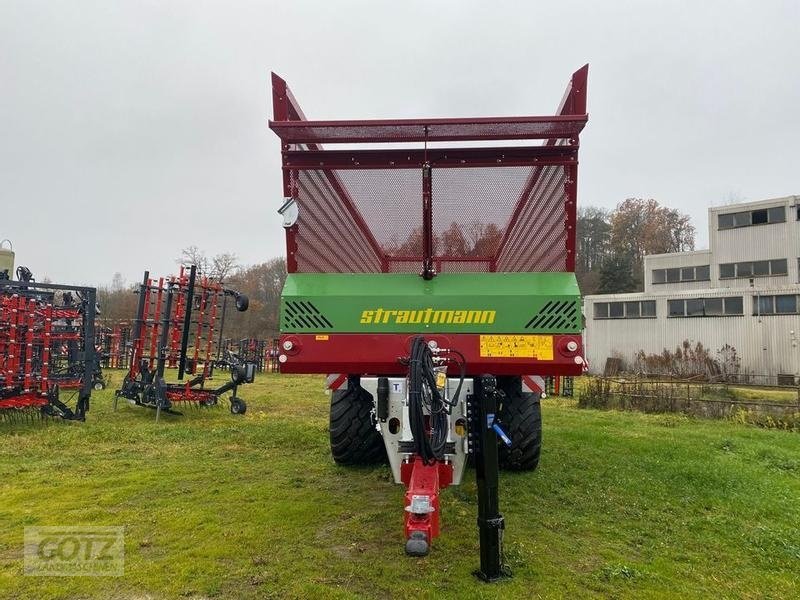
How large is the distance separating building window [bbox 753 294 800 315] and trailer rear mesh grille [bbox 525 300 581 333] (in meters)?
23.7

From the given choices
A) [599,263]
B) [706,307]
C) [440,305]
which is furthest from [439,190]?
[599,263]

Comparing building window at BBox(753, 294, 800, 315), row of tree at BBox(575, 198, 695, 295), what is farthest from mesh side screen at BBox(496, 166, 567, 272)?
row of tree at BBox(575, 198, 695, 295)

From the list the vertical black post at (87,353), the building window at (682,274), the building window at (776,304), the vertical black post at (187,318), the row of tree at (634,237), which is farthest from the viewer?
the row of tree at (634,237)

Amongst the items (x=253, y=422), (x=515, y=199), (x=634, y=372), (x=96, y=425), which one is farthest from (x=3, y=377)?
(x=634, y=372)

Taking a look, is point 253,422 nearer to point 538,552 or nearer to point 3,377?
point 3,377

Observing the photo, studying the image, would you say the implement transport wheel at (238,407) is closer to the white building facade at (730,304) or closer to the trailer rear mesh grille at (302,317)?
the trailer rear mesh grille at (302,317)

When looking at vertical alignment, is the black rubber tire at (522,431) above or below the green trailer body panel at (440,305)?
below

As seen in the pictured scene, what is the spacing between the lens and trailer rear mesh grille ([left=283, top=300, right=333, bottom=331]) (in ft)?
12.8

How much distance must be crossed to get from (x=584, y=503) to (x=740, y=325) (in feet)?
73.6

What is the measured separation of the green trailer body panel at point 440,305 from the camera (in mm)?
3760

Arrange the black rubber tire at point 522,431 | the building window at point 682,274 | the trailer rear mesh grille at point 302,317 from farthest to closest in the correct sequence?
the building window at point 682,274
the black rubber tire at point 522,431
the trailer rear mesh grille at point 302,317

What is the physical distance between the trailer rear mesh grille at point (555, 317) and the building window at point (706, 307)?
Result: 23805 millimetres

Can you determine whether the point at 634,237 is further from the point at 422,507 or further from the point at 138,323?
the point at 422,507

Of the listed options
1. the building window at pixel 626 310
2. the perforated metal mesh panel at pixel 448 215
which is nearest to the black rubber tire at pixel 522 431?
the perforated metal mesh panel at pixel 448 215
